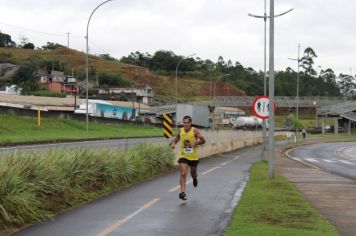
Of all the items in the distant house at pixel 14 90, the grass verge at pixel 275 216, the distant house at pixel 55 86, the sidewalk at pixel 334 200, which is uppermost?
the distant house at pixel 55 86

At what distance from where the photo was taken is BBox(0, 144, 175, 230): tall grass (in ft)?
31.3

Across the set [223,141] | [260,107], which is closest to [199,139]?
[260,107]

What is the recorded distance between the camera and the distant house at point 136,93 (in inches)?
4875

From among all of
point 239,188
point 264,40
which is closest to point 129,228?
point 239,188

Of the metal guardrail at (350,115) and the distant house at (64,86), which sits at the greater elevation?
the distant house at (64,86)

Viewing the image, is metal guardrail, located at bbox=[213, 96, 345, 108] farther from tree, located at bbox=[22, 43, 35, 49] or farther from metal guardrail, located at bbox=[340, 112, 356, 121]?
tree, located at bbox=[22, 43, 35, 49]

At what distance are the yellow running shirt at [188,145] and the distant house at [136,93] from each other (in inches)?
4310

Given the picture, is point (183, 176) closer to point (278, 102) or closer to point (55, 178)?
point (55, 178)

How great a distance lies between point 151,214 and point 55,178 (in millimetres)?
2253

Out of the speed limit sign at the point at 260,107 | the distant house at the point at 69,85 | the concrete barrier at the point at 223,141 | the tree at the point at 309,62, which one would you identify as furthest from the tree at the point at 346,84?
the speed limit sign at the point at 260,107

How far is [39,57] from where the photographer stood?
6624 inches

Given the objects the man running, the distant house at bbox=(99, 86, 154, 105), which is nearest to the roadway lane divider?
the man running

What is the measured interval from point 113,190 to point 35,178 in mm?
4040

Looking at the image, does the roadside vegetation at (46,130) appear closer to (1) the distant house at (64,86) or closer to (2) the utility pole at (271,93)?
(2) the utility pole at (271,93)
